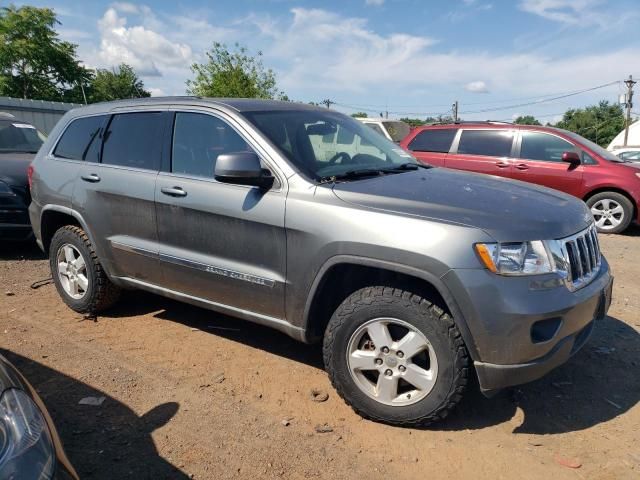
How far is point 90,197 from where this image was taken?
4145 millimetres

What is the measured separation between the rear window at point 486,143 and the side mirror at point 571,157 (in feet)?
2.80

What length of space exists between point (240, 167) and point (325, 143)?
2.86 ft

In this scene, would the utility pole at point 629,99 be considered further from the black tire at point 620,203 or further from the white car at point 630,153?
the black tire at point 620,203

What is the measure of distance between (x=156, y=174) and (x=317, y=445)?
7.22ft

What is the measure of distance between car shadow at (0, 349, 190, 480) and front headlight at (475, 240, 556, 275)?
182cm

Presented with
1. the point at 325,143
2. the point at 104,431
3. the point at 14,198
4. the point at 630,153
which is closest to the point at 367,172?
the point at 325,143

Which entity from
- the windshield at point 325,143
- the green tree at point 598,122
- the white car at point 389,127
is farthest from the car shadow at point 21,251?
the green tree at point 598,122

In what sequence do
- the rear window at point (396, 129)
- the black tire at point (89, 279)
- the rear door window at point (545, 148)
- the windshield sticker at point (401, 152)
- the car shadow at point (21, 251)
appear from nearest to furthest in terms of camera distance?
the windshield sticker at point (401, 152)
the black tire at point (89, 279)
the car shadow at point (21, 251)
the rear door window at point (545, 148)
the rear window at point (396, 129)

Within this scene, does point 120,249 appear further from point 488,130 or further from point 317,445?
point 488,130

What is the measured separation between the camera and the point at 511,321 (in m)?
2.47

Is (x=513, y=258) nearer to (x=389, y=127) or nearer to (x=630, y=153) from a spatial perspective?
(x=389, y=127)

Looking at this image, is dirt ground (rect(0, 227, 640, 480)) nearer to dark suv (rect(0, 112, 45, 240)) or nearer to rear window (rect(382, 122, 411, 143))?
dark suv (rect(0, 112, 45, 240))

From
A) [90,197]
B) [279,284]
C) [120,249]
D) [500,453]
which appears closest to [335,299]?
[279,284]

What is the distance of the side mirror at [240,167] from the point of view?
3.01 m
